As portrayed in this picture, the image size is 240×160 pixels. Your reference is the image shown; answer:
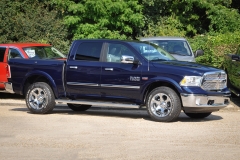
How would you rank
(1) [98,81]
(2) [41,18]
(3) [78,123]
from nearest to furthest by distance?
(3) [78,123] < (1) [98,81] < (2) [41,18]

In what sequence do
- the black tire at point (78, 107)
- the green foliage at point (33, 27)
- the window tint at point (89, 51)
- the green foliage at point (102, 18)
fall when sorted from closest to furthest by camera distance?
1. the window tint at point (89, 51)
2. the black tire at point (78, 107)
3. the green foliage at point (102, 18)
4. the green foliage at point (33, 27)

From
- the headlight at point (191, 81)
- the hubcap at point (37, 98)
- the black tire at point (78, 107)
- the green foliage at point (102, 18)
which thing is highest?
the green foliage at point (102, 18)

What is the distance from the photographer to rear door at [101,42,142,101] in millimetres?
14547

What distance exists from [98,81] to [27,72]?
2042mm

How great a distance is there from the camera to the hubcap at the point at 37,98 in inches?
621

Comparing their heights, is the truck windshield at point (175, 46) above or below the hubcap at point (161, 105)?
above

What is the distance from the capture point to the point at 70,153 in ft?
33.8

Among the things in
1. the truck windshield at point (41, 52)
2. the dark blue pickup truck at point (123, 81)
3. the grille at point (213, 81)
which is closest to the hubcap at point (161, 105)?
the dark blue pickup truck at point (123, 81)

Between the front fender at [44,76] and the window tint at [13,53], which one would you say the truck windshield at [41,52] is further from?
the front fender at [44,76]

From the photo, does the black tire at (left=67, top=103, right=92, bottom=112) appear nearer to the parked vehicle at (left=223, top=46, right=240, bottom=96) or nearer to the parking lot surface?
the parking lot surface

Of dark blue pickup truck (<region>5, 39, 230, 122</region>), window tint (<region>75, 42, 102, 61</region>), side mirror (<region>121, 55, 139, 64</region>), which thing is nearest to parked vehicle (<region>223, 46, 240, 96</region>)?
dark blue pickup truck (<region>5, 39, 230, 122</region>)

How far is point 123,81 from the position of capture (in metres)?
14.6

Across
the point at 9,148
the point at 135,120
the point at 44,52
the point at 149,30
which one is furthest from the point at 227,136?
the point at 149,30

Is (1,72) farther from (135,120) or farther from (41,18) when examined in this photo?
(41,18)
